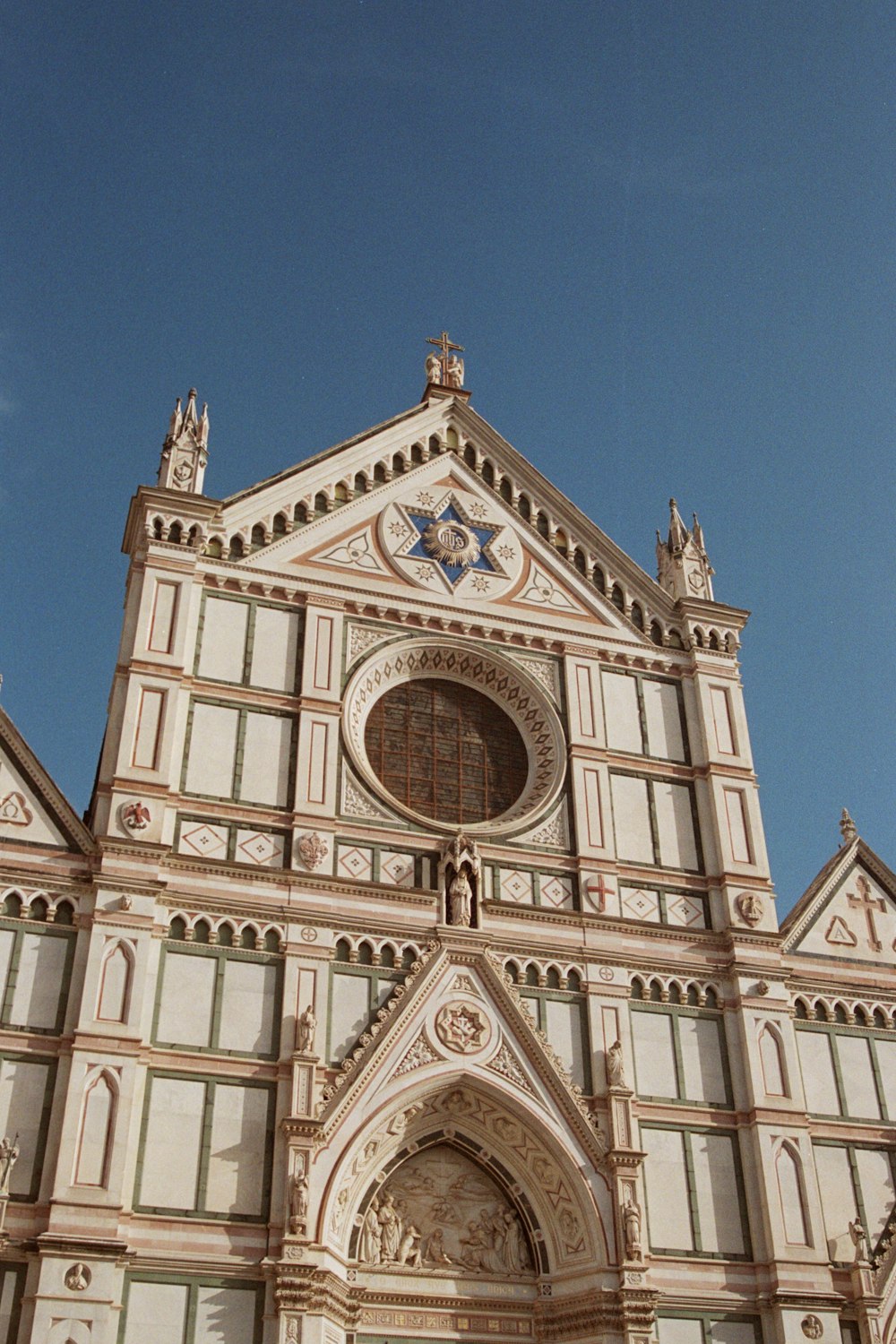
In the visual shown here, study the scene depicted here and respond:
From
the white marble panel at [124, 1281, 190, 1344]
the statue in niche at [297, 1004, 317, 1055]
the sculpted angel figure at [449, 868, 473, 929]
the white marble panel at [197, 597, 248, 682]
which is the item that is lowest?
the white marble panel at [124, 1281, 190, 1344]

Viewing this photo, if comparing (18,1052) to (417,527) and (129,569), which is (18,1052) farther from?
(417,527)

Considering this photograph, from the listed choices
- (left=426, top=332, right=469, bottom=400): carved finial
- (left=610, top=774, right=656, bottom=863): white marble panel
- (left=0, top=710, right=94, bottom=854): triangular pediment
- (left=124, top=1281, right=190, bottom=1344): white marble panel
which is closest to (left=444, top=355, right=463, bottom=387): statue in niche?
(left=426, top=332, right=469, bottom=400): carved finial

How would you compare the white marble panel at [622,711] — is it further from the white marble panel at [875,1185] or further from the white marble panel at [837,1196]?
the white marble panel at [875,1185]

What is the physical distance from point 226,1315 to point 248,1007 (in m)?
3.87

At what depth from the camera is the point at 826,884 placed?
942 inches

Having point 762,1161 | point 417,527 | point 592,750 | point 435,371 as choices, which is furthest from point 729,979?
point 435,371

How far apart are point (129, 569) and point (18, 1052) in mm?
8326

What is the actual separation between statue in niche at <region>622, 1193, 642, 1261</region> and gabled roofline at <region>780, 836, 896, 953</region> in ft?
17.3

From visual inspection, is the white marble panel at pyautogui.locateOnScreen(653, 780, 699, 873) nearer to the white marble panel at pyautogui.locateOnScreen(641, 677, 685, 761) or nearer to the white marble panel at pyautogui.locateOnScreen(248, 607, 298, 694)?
the white marble panel at pyautogui.locateOnScreen(641, 677, 685, 761)

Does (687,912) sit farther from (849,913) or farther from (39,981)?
(39,981)

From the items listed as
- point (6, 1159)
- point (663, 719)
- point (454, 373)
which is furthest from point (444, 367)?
point (6, 1159)

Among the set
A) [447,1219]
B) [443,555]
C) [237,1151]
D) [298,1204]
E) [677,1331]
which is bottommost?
[677,1331]

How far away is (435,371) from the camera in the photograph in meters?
28.7

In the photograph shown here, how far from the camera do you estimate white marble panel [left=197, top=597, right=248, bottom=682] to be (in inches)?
878
